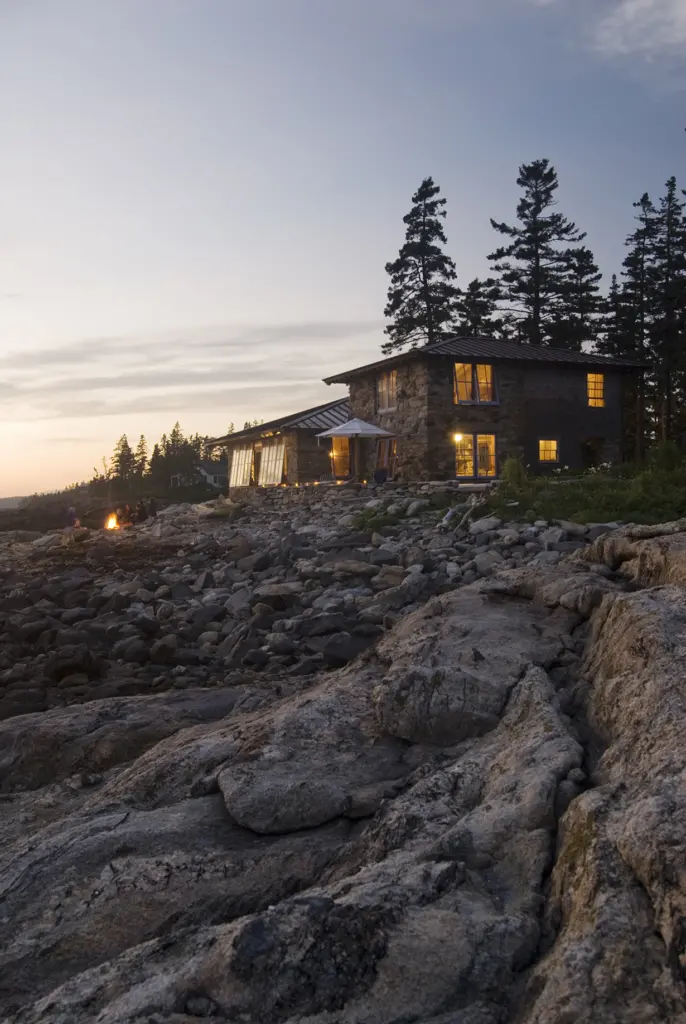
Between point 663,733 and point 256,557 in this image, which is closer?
point 663,733

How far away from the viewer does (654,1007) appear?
1.99 metres

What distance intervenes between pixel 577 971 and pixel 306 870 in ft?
4.62

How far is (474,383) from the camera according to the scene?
29.2 metres

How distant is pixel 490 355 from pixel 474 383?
45.0 inches

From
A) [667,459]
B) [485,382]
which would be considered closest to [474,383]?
[485,382]

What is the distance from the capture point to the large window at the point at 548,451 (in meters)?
30.3

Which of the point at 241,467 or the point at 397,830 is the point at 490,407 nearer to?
the point at 241,467

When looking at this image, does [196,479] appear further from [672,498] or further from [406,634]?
[406,634]

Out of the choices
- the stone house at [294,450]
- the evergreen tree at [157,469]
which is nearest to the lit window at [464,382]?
the stone house at [294,450]

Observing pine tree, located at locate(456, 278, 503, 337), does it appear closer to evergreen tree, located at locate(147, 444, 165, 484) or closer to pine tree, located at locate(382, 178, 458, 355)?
pine tree, located at locate(382, 178, 458, 355)

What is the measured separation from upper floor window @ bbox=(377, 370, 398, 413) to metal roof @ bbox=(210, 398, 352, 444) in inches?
109

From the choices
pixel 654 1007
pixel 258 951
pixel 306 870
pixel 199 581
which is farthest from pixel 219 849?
pixel 199 581

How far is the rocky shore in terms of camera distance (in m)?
2.30

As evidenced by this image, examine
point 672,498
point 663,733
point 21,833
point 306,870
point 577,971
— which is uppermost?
point 672,498
